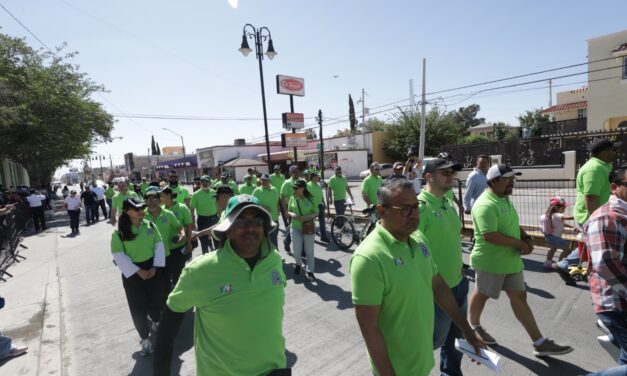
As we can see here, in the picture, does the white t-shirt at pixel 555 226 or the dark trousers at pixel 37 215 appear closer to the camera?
the white t-shirt at pixel 555 226

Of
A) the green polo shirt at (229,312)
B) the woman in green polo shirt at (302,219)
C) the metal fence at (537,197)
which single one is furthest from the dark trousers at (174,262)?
the metal fence at (537,197)

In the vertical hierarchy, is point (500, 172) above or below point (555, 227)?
above

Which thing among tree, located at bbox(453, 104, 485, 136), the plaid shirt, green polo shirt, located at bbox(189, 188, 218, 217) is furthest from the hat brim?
tree, located at bbox(453, 104, 485, 136)

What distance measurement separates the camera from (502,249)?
333 centimetres

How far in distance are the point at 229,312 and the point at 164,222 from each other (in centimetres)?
325

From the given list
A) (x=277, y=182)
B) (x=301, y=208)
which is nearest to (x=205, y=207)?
(x=301, y=208)

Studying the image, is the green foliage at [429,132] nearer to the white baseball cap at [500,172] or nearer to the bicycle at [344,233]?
the bicycle at [344,233]

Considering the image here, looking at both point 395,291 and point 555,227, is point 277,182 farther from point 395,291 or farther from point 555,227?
point 395,291

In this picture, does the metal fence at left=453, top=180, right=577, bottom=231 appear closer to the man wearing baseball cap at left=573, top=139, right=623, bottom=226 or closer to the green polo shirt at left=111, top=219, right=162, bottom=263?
the man wearing baseball cap at left=573, top=139, right=623, bottom=226

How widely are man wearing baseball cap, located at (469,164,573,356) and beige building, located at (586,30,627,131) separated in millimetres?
24545

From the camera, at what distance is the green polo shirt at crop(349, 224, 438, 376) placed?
183 centimetres

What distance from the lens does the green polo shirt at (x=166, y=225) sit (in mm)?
4695

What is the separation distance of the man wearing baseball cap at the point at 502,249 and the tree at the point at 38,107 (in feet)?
61.2

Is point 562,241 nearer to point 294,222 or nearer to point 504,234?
point 504,234
